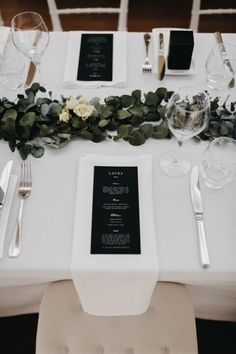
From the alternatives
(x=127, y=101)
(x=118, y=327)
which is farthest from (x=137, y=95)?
(x=118, y=327)

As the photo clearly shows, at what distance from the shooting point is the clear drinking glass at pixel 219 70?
1121mm

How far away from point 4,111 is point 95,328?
0.67 m

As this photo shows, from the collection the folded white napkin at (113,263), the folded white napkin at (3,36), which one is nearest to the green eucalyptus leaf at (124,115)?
the folded white napkin at (113,263)

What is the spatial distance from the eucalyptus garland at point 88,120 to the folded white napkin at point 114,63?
0.31 ft

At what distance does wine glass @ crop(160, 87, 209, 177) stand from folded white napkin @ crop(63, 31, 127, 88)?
0.26 meters

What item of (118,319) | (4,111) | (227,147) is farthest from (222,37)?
(118,319)

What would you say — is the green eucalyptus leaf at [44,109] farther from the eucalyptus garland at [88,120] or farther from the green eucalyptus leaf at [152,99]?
the green eucalyptus leaf at [152,99]

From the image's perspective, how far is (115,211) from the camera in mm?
875

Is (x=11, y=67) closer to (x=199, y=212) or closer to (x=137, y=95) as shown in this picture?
(x=137, y=95)

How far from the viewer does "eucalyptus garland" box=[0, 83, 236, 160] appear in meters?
0.99

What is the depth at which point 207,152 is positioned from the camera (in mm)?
993

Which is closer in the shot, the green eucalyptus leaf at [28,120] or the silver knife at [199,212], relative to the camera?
the silver knife at [199,212]

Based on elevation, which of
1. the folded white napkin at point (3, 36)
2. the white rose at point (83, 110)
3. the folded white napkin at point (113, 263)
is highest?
the folded white napkin at point (3, 36)

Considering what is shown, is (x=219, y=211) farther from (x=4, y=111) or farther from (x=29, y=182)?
(x=4, y=111)
